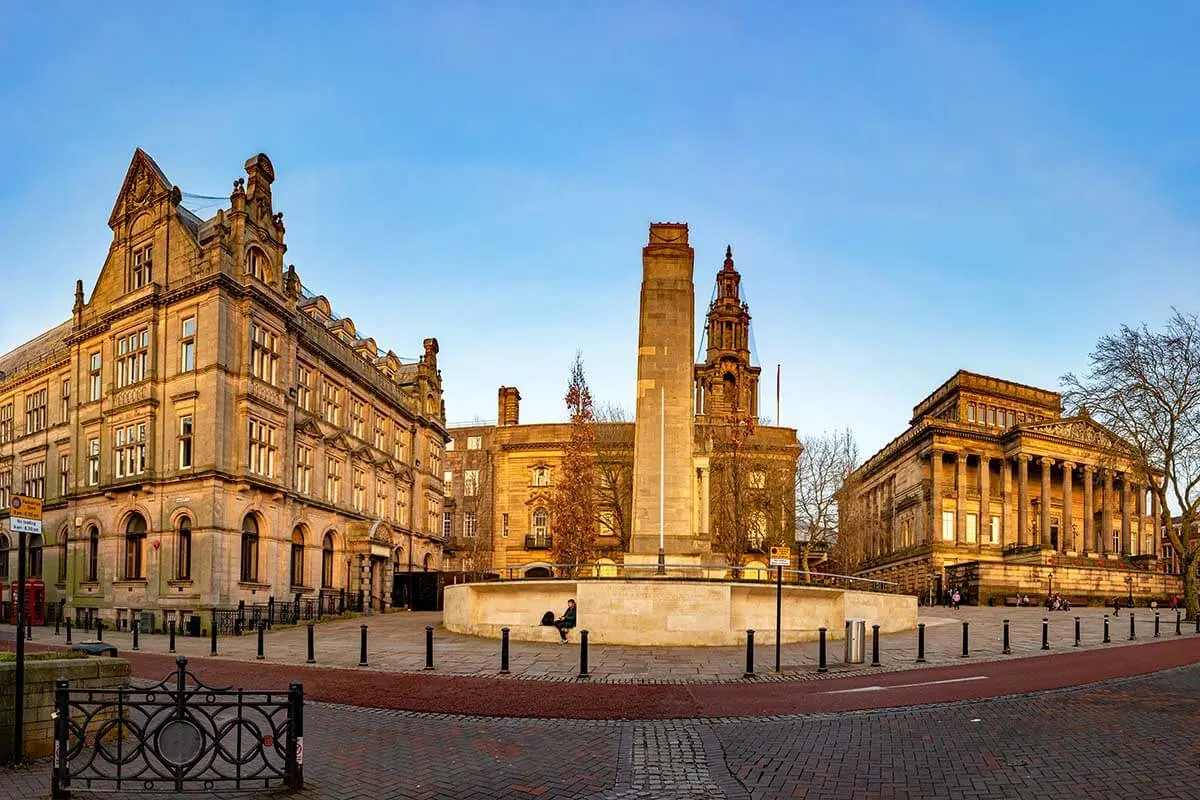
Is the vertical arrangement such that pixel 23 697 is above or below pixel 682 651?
above

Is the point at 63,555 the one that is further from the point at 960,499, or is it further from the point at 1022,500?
the point at 1022,500

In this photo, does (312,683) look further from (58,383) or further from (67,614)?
(58,383)

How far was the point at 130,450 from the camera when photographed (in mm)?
38906

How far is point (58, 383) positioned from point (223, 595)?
20428 millimetres

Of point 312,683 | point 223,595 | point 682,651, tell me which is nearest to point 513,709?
point 312,683

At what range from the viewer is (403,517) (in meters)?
56.4

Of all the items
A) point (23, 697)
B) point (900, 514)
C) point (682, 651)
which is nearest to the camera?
point (23, 697)

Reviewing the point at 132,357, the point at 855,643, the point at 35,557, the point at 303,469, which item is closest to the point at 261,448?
the point at 303,469

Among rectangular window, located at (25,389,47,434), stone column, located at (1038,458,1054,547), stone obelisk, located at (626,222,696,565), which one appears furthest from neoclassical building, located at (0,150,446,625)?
stone column, located at (1038,458,1054,547)

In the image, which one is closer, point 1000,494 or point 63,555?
point 63,555

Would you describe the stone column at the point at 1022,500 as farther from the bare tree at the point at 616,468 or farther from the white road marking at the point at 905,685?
the white road marking at the point at 905,685

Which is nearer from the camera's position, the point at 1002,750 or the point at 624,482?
the point at 1002,750

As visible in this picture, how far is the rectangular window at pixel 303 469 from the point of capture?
41906mm

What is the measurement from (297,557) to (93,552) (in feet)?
27.5
